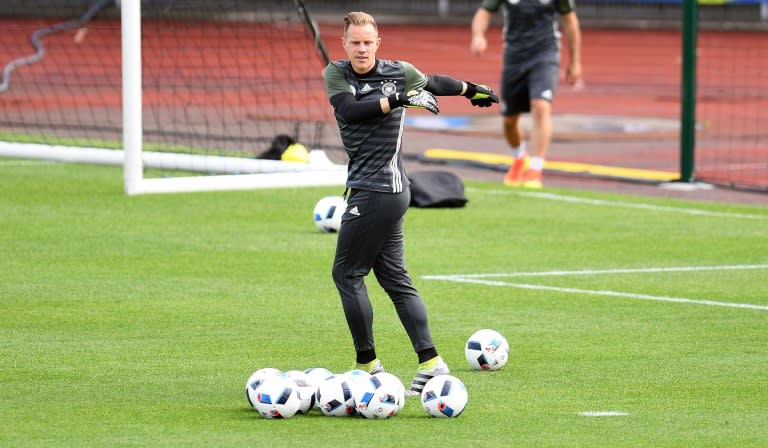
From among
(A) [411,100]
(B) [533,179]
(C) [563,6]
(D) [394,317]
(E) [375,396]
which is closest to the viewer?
(E) [375,396]

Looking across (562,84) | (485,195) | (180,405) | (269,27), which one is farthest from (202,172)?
(269,27)

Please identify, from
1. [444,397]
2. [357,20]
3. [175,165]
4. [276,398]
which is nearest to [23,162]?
[175,165]

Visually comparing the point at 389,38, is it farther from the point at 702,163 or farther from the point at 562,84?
the point at 702,163

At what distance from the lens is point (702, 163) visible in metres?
20.6

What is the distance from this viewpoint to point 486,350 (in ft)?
29.0

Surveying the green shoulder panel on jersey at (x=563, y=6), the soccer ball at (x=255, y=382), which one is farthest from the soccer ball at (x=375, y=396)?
the green shoulder panel on jersey at (x=563, y=6)

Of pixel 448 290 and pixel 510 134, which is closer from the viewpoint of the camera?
pixel 448 290

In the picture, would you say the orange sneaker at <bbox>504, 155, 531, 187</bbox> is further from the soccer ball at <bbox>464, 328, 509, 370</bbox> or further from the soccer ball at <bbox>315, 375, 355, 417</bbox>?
the soccer ball at <bbox>315, 375, 355, 417</bbox>

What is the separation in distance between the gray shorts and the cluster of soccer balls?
9.80 metres

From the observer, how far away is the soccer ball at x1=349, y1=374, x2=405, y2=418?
7.70 m

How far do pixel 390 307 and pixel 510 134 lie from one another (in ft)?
23.3

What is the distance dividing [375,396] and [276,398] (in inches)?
17.8

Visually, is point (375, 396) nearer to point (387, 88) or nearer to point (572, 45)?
point (387, 88)

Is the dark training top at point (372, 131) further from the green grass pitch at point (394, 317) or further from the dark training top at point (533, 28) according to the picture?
the dark training top at point (533, 28)
